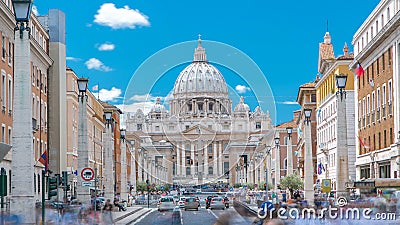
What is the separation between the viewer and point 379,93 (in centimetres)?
5406

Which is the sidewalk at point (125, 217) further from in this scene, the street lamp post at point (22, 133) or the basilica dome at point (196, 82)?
the basilica dome at point (196, 82)

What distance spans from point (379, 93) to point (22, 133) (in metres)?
36.4

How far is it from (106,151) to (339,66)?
3039 cm

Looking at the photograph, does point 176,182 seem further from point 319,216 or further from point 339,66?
point 319,216

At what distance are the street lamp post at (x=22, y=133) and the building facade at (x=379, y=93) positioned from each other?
27392 millimetres

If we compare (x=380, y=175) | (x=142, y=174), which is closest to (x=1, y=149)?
(x=380, y=175)

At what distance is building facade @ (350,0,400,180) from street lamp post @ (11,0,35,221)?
89.9 ft

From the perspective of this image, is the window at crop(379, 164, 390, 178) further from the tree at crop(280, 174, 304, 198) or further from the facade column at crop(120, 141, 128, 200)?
the tree at crop(280, 174, 304, 198)

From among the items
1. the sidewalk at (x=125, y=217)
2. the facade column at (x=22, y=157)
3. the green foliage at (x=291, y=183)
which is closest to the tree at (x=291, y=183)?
the green foliage at (x=291, y=183)

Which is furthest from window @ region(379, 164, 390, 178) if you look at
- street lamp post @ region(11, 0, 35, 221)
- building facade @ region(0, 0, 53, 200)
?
street lamp post @ region(11, 0, 35, 221)

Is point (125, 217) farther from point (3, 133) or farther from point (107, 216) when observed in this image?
point (107, 216)

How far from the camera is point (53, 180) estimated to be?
2222cm

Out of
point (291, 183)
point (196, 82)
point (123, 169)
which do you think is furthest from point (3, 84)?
point (196, 82)

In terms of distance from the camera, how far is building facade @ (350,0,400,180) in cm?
4819
